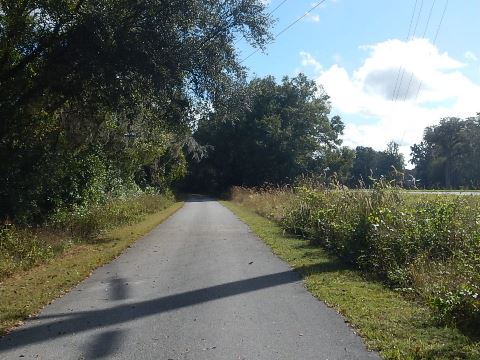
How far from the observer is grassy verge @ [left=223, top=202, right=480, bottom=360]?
5.75m

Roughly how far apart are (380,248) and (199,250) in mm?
5694

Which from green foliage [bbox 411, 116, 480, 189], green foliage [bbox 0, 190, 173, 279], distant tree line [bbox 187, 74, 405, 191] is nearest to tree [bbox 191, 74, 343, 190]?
distant tree line [bbox 187, 74, 405, 191]

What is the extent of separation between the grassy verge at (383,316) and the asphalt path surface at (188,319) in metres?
0.24

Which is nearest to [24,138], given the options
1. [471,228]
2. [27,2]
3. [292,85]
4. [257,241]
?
[27,2]

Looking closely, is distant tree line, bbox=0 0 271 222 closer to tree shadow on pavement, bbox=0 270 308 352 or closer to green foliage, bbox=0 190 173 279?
green foliage, bbox=0 190 173 279

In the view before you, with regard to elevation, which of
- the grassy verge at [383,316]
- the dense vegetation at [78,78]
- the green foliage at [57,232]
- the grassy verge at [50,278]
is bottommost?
the grassy verge at [50,278]

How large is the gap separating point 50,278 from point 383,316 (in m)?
6.46

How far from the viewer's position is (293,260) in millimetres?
12641

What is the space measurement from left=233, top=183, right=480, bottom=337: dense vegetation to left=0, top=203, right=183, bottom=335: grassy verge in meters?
5.64

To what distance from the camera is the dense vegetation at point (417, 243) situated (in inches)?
273

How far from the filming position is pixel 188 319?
7.27 metres

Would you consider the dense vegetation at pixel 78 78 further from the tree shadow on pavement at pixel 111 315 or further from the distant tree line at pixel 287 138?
the distant tree line at pixel 287 138

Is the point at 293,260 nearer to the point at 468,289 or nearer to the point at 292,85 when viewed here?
the point at 468,289

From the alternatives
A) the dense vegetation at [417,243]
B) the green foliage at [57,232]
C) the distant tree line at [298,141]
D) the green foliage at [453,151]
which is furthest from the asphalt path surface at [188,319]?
the distant tree line at [298,141]
